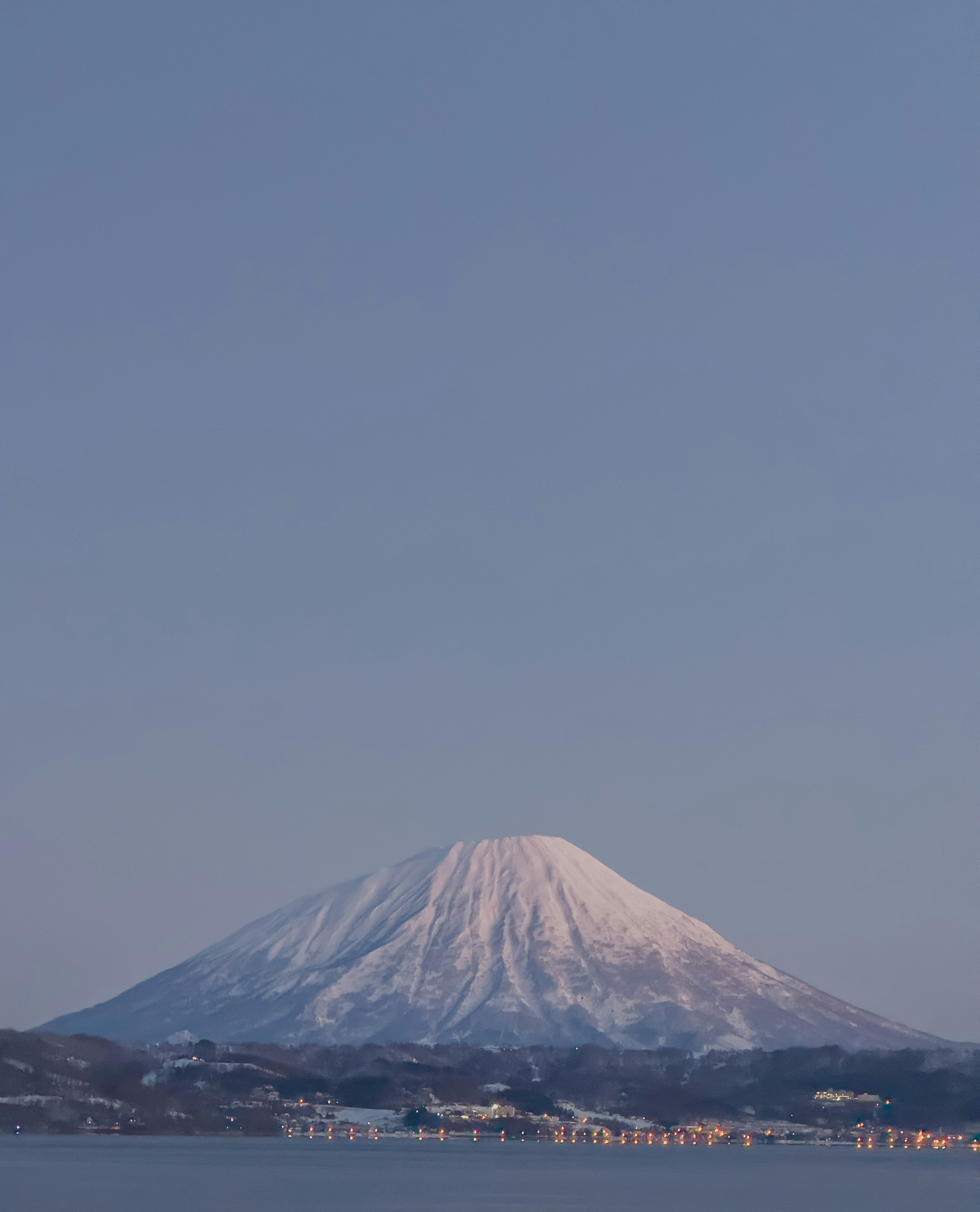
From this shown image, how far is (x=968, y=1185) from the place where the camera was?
149 meters

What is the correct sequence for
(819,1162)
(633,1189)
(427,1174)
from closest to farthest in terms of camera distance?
1. (633,1189)
2. (427,1174)
3. (819,1162)

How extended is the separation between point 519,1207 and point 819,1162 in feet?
301

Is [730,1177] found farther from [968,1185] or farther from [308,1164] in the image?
[308,1164]

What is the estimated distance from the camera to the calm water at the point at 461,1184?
388 ft

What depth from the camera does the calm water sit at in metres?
118

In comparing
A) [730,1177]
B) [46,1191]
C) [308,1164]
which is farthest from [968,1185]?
[46,1191]

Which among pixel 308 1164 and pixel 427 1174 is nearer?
pixel 427 1174

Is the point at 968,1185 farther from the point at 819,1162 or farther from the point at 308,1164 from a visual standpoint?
the point at 308,1164

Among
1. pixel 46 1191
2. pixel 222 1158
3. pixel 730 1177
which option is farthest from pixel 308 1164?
pixel 46 1191

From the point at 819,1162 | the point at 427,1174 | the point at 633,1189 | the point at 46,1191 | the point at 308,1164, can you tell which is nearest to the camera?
the point at 46,1191

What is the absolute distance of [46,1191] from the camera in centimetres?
12575

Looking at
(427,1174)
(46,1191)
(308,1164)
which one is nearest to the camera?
(46,1191)

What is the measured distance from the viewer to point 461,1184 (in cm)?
14100

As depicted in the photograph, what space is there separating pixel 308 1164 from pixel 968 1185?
216ft
